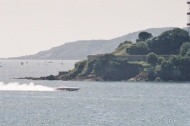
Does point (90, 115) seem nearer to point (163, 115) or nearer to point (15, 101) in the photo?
point (163, 115)

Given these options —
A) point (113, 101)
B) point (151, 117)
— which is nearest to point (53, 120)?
point (151, 117)

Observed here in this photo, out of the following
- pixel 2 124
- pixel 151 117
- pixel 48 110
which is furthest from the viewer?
pixel 48 110

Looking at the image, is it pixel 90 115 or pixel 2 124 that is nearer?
pixel 2 124

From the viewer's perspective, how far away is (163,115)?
16525 cm

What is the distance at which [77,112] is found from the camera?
6634 inches

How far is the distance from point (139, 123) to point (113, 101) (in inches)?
1981

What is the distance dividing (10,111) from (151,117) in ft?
107

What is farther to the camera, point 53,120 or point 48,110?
point 48,110

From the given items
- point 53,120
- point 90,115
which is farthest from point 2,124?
point 90,115

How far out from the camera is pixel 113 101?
19925 centimetres

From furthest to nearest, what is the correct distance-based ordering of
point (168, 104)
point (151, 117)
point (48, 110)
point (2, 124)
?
point (168, 104)
point (48, 110)
point (151, 117)
point (2, 124)

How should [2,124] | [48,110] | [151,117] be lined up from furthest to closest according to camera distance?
1. [48,110]
2. [151,117]
3. [2,124]

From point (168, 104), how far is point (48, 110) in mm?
36239

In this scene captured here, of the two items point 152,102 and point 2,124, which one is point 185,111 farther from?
point 2,124
